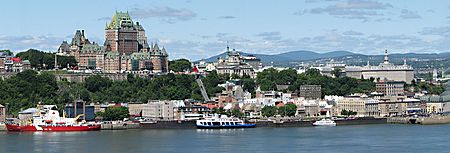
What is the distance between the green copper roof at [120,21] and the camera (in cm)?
8788

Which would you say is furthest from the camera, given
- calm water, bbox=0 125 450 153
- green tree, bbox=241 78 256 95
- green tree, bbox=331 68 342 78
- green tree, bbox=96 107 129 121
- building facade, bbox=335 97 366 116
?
green tree, bbox=331 68 342 78

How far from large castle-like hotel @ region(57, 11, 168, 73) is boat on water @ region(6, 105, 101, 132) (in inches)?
847

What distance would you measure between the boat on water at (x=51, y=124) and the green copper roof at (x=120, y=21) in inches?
983

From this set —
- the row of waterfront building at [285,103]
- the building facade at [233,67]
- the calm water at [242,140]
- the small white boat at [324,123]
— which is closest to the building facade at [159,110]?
the row of waterfront building at [285,103]

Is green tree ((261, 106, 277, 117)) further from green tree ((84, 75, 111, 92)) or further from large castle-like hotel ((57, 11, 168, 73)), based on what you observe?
large castle-like hotel ((57, 11, 168, 73))

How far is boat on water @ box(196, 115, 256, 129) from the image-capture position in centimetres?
6341

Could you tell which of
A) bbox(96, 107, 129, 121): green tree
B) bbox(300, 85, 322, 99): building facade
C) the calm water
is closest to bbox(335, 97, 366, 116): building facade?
bbox(300, 85, 322, 99): building facade

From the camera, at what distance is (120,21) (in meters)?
88.4

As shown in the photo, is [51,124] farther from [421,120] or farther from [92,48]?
[92,48]

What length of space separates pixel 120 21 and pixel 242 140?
39066 millimetres

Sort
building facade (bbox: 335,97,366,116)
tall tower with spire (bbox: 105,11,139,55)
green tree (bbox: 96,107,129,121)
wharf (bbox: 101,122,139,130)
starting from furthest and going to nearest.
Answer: tall tower with spire (bbox: 105,11,139,55), building facade (bbox: 335,97,366,116), green tree (bbox: 96,107,129,121), wharf (bbox: 101,122,139,130)

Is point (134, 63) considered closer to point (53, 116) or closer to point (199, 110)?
point (199, 110)

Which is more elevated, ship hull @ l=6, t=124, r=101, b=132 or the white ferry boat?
the white ferry boat

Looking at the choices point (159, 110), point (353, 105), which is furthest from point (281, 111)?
point (159, 110)
